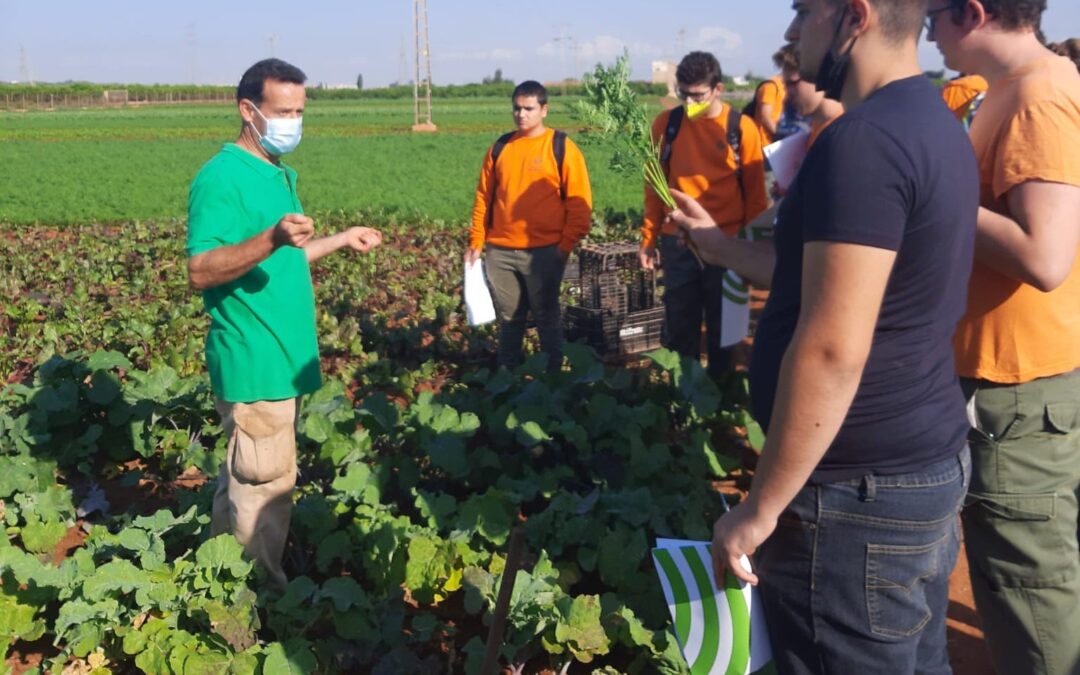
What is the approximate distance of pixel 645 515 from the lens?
12.4ft

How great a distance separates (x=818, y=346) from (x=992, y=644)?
157 centimetres

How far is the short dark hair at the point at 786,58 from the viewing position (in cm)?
512

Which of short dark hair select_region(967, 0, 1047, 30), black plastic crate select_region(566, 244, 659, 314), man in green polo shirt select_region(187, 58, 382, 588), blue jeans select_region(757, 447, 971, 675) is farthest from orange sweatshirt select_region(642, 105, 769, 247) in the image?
blue jeans select_region(757, 447, 971, 675)

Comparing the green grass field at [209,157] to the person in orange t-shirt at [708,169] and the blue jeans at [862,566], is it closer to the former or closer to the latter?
the person in orange t-shirt at [708,169]

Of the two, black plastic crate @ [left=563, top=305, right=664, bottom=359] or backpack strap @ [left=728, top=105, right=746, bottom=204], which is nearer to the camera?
backpack strap @ [left=728, top=105, right=746, bottom=204]

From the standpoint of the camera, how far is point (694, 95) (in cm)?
551

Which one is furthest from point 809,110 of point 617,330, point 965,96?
point 617,330

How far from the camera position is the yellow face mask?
534 cm

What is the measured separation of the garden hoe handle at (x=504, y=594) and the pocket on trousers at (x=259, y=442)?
3.91 ft

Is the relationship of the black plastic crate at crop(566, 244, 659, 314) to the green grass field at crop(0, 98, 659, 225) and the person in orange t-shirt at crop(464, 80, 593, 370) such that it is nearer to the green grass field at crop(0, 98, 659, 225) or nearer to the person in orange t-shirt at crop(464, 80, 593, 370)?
the green grass field at crop(0, 98, 659, 225)

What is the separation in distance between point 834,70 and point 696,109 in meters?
3.55

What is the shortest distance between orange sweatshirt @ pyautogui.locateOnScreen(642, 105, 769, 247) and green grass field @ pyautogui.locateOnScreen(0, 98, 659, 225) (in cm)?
38

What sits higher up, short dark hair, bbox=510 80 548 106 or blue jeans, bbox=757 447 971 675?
short dark hair, bbox=510 80 548 106

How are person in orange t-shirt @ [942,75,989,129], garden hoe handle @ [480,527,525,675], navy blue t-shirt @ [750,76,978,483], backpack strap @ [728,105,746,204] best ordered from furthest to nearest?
1. backpack strap @ [728,105,746,204]
2. person in orange t-shirt @ [942,75,989,129]
3. garden hoe handle @ [480,527,525,675]
4. navy blue t-shirt @ [750,76,978,483]
